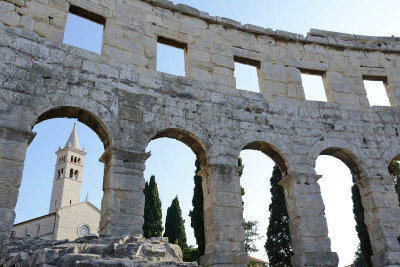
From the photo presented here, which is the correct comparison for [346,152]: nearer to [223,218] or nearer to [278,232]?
[223,218]

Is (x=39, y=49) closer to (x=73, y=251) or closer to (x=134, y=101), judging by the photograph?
(x=134, y=101)

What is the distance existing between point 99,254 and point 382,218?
24.1ft

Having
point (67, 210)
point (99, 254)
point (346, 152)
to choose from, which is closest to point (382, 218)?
point (346, 152)

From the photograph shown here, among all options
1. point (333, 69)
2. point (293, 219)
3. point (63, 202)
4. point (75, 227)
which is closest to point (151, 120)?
point (293, 219)

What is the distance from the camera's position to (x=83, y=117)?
290 inches

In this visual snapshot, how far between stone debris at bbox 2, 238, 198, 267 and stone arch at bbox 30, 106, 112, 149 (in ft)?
8.73

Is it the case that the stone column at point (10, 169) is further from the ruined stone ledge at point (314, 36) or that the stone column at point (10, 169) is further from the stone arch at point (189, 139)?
the ruined stone ledge at point (314, 36)

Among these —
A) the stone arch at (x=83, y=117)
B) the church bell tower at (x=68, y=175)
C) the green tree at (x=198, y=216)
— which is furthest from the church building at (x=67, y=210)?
the stone arch at (x=83, y=117)

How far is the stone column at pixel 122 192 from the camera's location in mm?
6422

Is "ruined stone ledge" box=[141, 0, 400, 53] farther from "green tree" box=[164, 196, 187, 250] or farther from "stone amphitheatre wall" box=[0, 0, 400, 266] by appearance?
"green tree" box=[164, 196, 187, 250]

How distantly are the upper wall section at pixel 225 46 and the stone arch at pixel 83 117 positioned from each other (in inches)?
64.2

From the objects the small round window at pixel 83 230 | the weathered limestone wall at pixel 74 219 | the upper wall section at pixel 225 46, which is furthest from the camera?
the small round window at pixel 83 230

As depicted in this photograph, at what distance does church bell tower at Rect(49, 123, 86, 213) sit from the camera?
4551cm

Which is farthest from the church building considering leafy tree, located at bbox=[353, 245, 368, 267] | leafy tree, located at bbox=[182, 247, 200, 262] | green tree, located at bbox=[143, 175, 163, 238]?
leafy tree, located at bbox=[353, 245, 368, 267]
